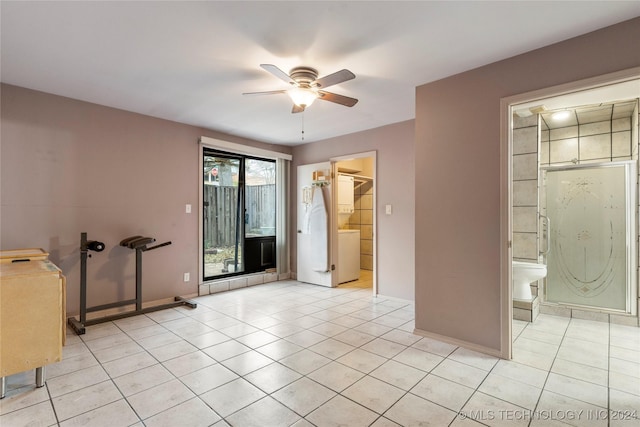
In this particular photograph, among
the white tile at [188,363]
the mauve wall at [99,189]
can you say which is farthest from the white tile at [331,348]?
the mauve wall at [99,189]

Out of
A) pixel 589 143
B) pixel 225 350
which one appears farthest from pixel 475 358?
pixel 589 143

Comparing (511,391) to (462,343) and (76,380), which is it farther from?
(76,380)

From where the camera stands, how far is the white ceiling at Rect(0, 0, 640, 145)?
6.28 feet

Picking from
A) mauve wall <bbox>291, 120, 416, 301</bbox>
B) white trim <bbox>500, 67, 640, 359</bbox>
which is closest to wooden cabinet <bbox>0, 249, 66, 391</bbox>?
white trim <bbox>500, 67, 640, 359</bbox>

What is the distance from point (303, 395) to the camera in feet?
6.60

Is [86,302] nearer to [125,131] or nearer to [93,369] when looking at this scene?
[93,369]

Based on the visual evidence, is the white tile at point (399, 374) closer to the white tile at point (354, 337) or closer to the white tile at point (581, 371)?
the white tile at point (354, 337)

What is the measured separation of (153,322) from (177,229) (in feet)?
4.23

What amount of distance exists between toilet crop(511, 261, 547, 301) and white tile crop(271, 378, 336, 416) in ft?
7.93

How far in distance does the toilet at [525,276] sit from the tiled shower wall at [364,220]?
3.28 meters

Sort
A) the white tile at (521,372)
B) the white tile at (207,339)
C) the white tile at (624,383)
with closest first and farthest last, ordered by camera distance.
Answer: the white tile at (624,383) → the white tile at (521,372) → the white tile at (207,339)

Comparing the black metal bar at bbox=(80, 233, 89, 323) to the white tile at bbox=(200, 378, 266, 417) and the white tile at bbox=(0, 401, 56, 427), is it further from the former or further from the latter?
the white tile at bbox=(200, 378, 266, 417)

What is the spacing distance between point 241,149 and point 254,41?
279 centimetres

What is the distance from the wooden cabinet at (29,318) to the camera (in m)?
1.96
